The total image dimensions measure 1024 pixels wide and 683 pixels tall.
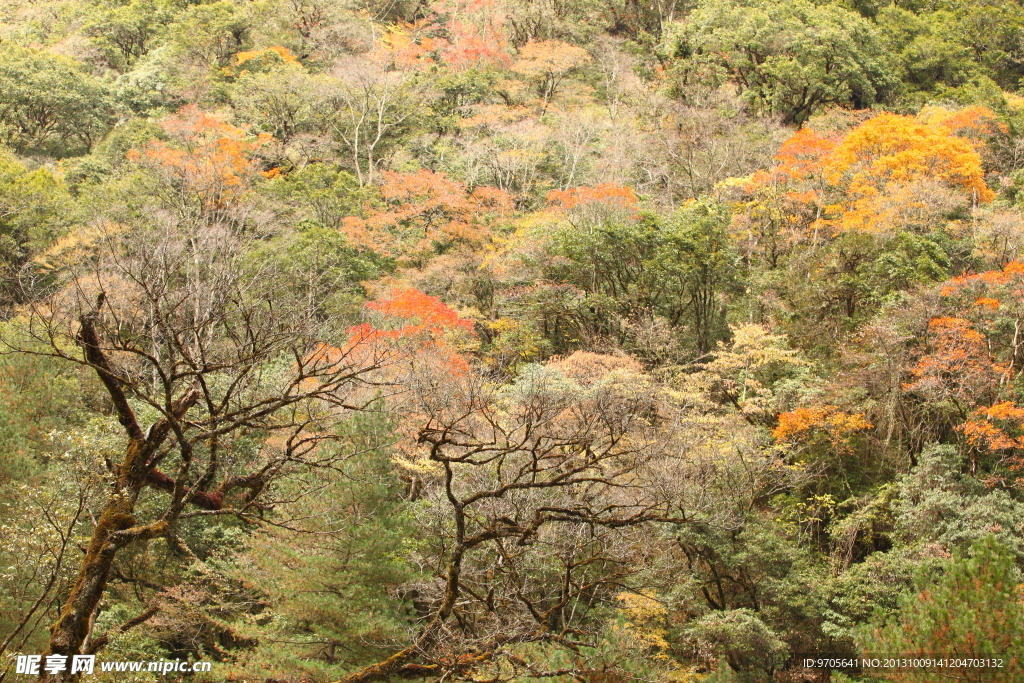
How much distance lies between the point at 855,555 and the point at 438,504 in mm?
7329

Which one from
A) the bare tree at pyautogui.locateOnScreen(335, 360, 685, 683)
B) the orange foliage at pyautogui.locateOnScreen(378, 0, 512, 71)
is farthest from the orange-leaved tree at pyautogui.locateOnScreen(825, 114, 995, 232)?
the orange foliage at pyautogui.locateOnScreen(378, 0, 512, 71)

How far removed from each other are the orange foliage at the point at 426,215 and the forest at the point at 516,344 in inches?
5.0

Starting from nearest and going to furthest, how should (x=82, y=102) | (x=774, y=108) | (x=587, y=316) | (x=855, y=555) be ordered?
(x=855, y=555) < (x=587, y=316) < (x=774, y=108) < (x=82, y=102)

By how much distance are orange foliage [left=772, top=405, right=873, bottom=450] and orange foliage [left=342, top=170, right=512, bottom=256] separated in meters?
10.5

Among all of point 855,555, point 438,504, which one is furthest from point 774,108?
point 438,504

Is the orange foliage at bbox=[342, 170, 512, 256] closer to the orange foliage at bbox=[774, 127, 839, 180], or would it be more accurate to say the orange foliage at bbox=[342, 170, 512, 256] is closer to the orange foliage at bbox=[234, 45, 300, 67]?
the orange foliage at bbox=[774, 127, 839, 180]

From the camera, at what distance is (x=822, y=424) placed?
1355 centimetres

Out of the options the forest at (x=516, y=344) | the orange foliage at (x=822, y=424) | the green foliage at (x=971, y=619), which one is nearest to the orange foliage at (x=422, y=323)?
the forest at (x=516, y=344)

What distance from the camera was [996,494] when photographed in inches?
445

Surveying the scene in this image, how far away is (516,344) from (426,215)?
6465 millimetres

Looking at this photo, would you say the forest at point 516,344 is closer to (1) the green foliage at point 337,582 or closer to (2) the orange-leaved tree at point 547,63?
(1) the green foliage at point 337,582

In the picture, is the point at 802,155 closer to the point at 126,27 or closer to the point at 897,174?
the point at 897,174

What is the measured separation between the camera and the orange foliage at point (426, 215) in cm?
2164

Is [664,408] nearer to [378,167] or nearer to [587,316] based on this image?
[587,316]
